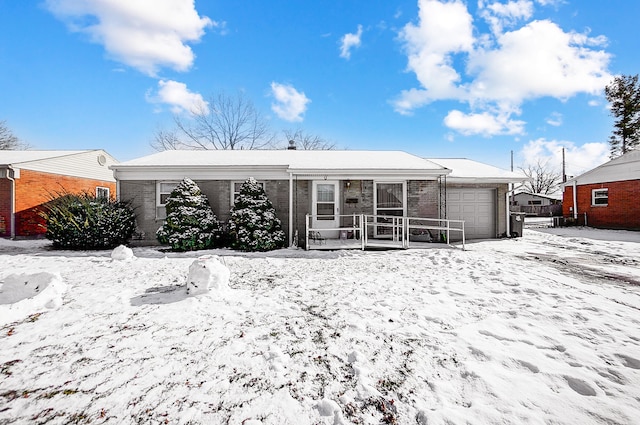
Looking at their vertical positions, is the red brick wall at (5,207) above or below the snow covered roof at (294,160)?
below

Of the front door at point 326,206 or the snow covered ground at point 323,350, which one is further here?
the front door at point 326,206

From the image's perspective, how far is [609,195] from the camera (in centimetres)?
1563

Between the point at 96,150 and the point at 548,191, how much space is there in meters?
63.9

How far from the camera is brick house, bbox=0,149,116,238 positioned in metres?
12.5

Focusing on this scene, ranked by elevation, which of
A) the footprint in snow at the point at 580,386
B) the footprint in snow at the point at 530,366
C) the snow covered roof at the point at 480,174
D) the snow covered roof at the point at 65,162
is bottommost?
the footprint in snow at the point at 580,386

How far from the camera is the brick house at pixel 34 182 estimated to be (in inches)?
492

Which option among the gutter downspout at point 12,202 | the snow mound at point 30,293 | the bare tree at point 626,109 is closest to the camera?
the snow mound at point 30,293

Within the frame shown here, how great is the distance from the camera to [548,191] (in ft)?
160

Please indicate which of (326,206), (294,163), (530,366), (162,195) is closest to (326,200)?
(326,206)

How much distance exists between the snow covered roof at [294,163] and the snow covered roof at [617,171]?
1226 centimetres

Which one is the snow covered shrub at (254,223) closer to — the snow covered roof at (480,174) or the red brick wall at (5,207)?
Result: the snow covered roof at (480,174)

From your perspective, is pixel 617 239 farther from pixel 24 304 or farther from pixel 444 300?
pixel 24 304

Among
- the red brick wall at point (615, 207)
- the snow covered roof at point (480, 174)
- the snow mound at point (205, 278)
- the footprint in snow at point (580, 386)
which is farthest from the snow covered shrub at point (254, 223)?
the red brick wall at point (615, 207)

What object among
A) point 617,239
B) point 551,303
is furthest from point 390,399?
point 617,239
